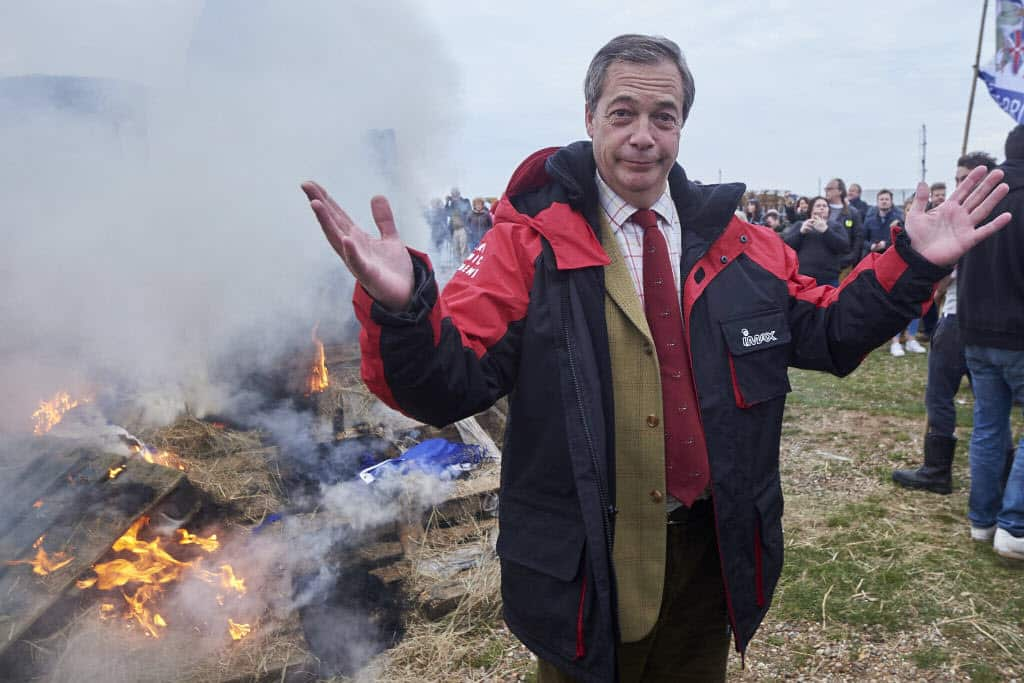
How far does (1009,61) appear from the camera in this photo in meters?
6.81

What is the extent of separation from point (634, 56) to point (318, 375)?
4662 mm

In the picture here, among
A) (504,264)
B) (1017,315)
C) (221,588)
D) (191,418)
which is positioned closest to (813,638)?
(1017,315)

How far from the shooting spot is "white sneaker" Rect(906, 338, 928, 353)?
8.65 metres

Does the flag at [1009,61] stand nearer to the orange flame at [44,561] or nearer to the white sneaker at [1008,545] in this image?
the white sneaker at [1008,545]

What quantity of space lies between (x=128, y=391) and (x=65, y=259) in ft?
4.05

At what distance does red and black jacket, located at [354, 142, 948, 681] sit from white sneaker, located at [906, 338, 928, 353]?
8060 millimetres

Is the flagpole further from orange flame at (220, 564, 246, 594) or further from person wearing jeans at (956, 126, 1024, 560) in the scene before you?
orange flame at (220, 564, 246, 594)

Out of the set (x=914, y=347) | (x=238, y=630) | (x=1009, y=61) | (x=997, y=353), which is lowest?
(x=238, y=630)

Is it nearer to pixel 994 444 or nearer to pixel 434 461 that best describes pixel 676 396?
pixel 434 461

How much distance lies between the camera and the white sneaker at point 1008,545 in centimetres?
351

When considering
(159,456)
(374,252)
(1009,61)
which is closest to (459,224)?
(1009,61)

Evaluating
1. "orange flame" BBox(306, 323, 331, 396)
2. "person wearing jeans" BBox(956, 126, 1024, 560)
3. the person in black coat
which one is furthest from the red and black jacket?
the person in black coat

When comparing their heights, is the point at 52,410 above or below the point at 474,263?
below

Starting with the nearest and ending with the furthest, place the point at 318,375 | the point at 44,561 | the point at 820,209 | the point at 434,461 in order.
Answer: the point at 44,561 < the point at 434,461 < the point at 318,375 < the point at 820,209
